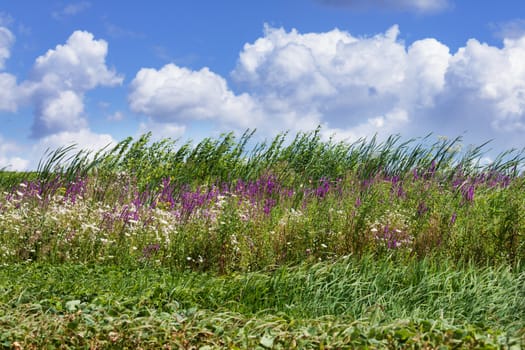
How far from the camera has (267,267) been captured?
21.3ft

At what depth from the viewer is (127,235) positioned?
22.9ft

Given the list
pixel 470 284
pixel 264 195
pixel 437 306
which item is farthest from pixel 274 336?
pixel 264 195

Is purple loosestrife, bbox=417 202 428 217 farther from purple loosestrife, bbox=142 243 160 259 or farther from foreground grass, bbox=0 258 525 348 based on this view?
purple loosestrife, bbox=142 243 160 259

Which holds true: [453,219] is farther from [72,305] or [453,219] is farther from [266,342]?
[72,305]

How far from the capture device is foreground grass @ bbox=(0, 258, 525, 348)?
3.64 meters

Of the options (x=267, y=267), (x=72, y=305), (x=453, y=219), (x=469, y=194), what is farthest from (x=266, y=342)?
(x=469, y=194)

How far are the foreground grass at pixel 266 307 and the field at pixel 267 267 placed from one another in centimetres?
1

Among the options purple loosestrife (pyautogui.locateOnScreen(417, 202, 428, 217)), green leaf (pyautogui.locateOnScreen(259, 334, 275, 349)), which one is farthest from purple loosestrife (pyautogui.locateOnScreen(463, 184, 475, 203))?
green leaf (pyautogui.locateOnScreen(259, 334, 275, 349))

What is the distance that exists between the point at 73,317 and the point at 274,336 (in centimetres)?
132

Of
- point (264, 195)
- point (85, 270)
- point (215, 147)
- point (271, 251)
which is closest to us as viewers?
point (85, 270)

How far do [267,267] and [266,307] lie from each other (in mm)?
1434


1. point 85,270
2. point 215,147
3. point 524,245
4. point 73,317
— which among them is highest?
point 215,147

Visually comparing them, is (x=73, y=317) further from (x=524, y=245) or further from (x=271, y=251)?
(x=524, y=245)

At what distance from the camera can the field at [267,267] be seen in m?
3.76
